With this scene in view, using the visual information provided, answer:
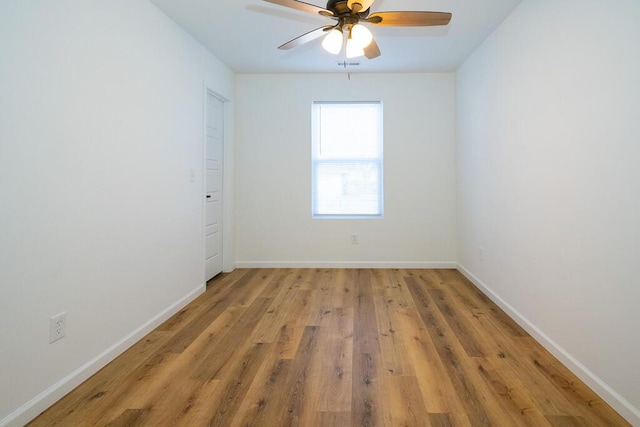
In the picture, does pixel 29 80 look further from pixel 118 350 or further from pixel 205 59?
pixel 205 59

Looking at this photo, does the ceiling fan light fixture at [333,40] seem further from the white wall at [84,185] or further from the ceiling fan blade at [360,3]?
the white wall at [84,185]

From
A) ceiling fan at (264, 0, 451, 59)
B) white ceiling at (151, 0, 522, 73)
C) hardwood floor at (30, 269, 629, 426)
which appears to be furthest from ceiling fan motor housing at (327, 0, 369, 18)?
hardwood floor at (30, 269, 629, 426)

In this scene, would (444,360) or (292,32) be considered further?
(292,32)

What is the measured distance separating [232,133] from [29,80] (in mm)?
2559

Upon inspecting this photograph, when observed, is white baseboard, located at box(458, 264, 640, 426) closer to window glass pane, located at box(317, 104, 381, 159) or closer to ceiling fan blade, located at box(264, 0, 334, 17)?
window glass pane, located at box(317, 104, 381, 159)

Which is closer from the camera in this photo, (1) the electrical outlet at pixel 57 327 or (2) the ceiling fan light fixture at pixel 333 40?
(1) the electrical outlet at pixel 57 327

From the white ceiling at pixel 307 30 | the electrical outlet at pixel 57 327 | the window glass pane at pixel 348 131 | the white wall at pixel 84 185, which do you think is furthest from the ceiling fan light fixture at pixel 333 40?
the electrical outlet at pixel 57 327

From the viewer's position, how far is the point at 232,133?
396 centimetres

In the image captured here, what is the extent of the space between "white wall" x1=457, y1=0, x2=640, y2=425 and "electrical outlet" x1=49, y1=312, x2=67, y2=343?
275 centimetres

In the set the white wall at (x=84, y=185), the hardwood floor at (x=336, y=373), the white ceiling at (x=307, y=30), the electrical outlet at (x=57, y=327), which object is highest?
the white ceiling at (x=307, y=30)

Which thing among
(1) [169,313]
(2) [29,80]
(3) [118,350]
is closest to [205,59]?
(2) [29,80]

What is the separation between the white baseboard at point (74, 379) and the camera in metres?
1.39

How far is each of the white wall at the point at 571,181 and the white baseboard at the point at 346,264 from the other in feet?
3.40

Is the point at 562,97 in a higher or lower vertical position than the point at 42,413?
higher
